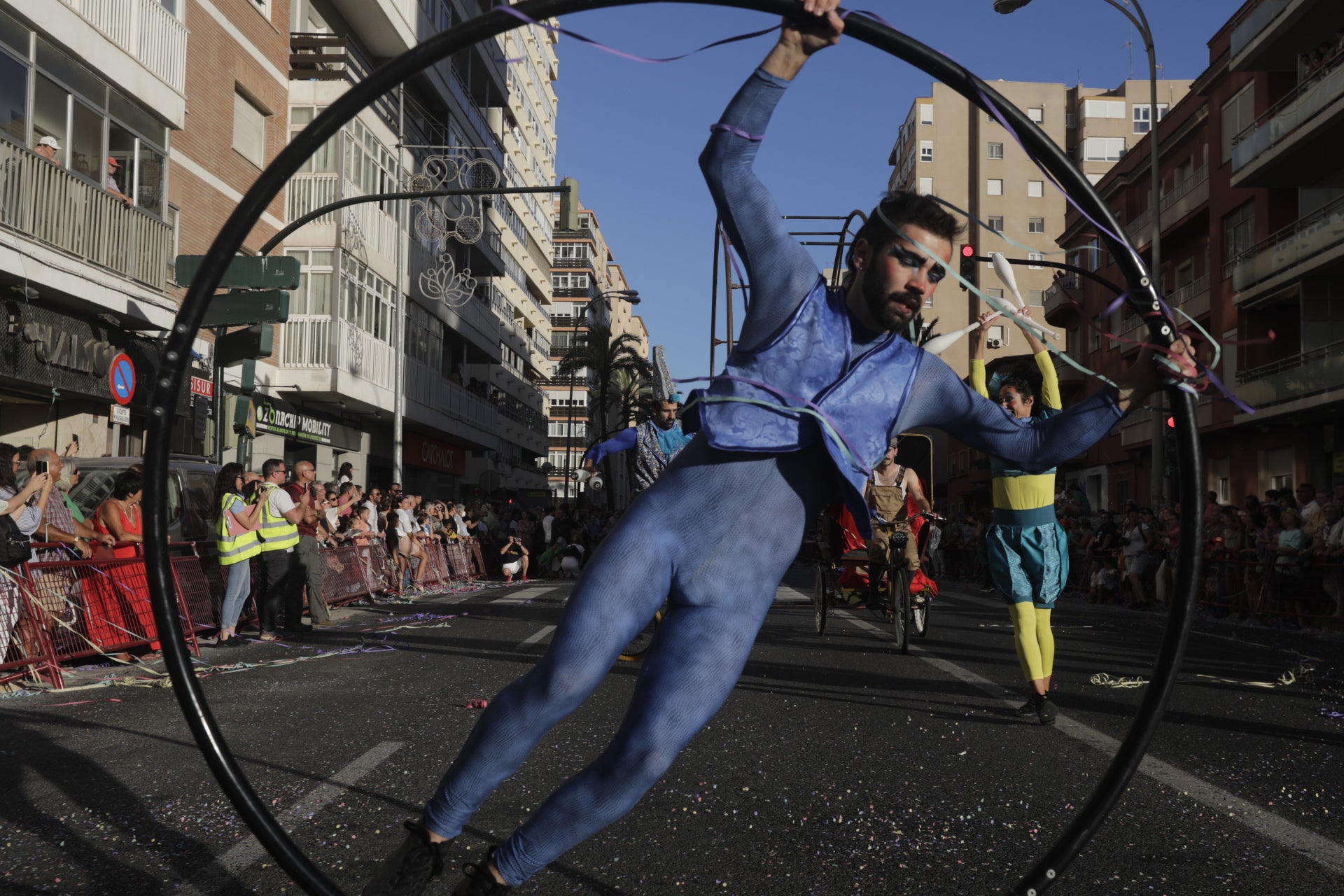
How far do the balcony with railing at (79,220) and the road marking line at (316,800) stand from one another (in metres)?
12.7

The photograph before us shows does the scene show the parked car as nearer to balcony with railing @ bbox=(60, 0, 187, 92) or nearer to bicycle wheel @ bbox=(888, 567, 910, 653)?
bicycle wheel @ bbox=(888, 567, 910, 653)

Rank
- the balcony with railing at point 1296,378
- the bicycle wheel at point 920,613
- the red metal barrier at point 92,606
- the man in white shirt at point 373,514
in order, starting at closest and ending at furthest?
the red metal barrier at point 92,606, the bicycle wheel at point 920,613, the man in white shirt at point 373,514, the balcony with railing at point 1296,378

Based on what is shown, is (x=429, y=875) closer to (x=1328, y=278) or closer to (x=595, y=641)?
(x=595, y=641)

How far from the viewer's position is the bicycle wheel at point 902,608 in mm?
11258

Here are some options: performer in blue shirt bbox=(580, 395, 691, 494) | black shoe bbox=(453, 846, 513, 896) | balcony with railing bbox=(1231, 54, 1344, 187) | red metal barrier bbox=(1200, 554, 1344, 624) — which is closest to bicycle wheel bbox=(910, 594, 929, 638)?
performer in blue shirt bbox=(580, 395, 691, 494)

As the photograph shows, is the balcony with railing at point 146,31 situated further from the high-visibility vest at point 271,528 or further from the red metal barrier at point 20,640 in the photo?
the red metal barrier at point 20,640

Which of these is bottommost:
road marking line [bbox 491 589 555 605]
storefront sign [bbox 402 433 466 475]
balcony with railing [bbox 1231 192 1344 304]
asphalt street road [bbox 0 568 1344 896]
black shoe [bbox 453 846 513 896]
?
road marking line [bbox 491 589 555 605]

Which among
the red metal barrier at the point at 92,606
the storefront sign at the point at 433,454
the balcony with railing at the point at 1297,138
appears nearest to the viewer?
the red metal barrier at the point at 92,606

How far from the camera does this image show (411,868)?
2.96 meters

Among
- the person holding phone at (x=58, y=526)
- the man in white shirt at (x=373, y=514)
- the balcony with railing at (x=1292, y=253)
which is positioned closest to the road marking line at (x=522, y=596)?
the man in white shirt at (x=373, y=514)

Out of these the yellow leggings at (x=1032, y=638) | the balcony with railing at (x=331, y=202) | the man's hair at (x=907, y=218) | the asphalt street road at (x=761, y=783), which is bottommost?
the asphalt street road at (x=761, y=783)

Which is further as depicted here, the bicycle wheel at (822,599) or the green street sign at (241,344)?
the green street sign at (241,344)

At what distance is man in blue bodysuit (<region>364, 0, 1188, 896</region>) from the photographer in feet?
9.74

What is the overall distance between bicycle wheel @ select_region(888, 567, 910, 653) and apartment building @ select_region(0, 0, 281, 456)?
11304 millimetres
